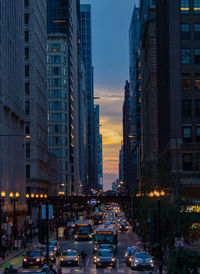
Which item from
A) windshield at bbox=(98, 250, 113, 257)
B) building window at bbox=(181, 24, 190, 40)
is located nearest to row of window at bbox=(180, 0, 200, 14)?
building window at bbox=(181, 24, 190, 40)

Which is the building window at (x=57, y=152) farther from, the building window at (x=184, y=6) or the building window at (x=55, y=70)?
the building window at (x=184, y=6)

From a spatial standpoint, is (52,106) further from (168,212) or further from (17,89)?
(168,212)

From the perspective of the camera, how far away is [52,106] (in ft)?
585

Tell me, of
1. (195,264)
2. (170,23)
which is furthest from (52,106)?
(195,264)

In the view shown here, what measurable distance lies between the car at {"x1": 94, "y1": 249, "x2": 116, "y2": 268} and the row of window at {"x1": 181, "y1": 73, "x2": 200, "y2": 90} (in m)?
38.7

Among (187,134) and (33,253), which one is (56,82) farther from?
(33,253)

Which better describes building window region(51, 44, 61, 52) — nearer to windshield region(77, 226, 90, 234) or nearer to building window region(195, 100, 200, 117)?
windshield region(77, 226, 90, 234)

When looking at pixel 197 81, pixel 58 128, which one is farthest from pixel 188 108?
pixel 58 128

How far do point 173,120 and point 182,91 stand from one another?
4.65m

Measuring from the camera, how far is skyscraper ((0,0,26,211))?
81750 mm

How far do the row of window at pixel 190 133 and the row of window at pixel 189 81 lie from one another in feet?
19.8

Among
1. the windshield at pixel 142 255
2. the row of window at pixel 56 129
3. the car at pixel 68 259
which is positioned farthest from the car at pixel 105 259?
the row of window at pixel 56 129

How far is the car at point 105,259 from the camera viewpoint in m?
51.7

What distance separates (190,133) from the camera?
84.6m
